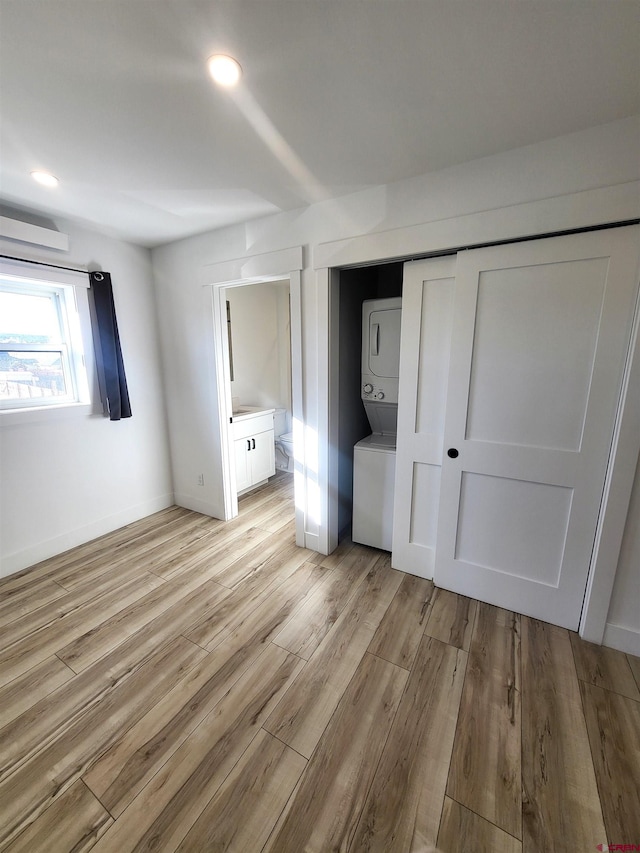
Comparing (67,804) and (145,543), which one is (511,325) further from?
(145,543)

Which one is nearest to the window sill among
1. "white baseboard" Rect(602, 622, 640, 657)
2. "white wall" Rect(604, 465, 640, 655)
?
"white wall" Rect(604, 465, 640, 655)

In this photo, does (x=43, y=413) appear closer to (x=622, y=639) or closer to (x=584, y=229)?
(x=584, y=229)

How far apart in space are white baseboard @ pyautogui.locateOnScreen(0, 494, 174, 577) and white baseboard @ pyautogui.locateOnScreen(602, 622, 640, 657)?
341 centimetres

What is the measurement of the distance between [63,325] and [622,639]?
4.02 meters

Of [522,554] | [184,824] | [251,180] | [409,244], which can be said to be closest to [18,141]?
[251,180]

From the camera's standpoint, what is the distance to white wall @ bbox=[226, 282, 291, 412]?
402cm

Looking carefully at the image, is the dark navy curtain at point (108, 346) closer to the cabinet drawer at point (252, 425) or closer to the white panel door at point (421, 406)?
the cabinet drawer at point (252, 425)

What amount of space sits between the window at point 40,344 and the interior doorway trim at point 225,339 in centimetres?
101

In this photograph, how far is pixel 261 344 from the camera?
4332 mm

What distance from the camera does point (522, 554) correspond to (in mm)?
1819

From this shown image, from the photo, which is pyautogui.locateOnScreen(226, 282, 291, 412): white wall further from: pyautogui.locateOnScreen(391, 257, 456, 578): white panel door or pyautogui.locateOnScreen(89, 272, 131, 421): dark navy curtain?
pyautogui.locateOnScreen(391, 257, 456, 578): white panel door

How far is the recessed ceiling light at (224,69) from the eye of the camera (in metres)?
1.07

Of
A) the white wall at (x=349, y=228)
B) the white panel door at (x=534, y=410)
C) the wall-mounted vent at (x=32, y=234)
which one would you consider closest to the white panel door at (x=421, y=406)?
the white panel door at (x=534, y=410)

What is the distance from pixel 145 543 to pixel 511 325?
117 inches
